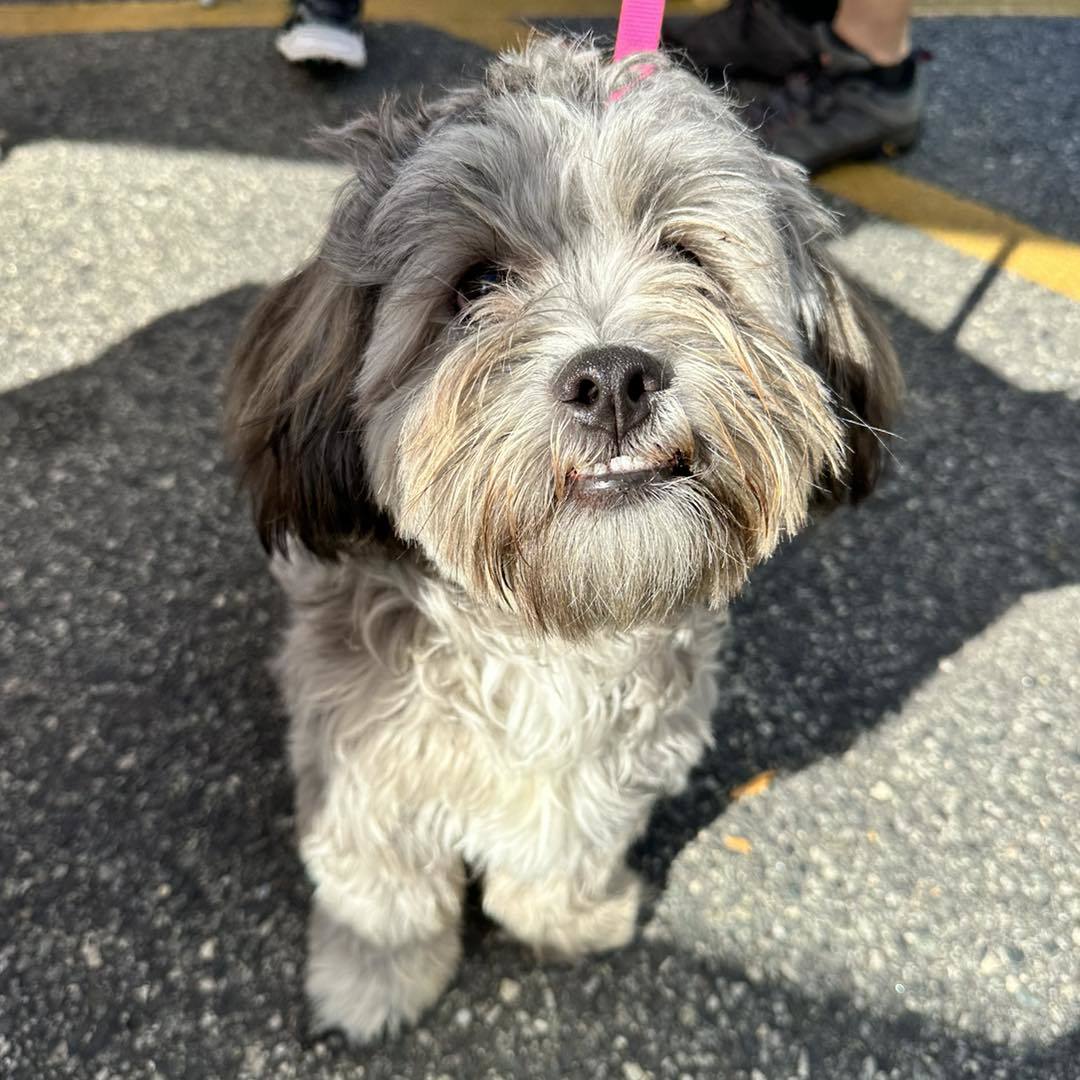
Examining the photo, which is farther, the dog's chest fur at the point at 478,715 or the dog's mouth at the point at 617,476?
the dog's chest fur at the point at 478,715

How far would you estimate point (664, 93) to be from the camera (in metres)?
1.61

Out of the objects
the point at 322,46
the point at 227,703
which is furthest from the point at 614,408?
the point at 322,46

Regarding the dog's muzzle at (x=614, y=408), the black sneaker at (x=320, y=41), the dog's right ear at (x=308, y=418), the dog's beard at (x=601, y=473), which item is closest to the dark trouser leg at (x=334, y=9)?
the black sneaker at (x=320, y=41)

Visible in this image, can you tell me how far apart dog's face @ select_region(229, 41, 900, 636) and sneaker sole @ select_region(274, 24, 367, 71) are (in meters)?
2.95

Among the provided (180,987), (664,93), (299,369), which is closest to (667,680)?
(299,369)

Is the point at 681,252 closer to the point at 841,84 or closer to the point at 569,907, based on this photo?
the point at 569,907

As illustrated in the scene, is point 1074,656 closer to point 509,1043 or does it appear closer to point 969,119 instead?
point 509,1043

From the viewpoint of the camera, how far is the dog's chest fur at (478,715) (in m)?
1.79

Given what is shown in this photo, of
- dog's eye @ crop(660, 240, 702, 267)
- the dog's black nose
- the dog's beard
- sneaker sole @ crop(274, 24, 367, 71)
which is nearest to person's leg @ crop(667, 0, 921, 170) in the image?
sneaker sole @ crop(274, 24, 367, 71)

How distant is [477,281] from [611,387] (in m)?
0.38

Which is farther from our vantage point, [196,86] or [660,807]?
[196,86]

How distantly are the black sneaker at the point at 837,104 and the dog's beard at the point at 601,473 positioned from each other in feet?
10.00

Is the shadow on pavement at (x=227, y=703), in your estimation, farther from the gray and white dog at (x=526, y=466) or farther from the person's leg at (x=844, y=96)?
the person's leg at (x=844, y=96)

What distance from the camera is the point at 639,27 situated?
184 centimetres
